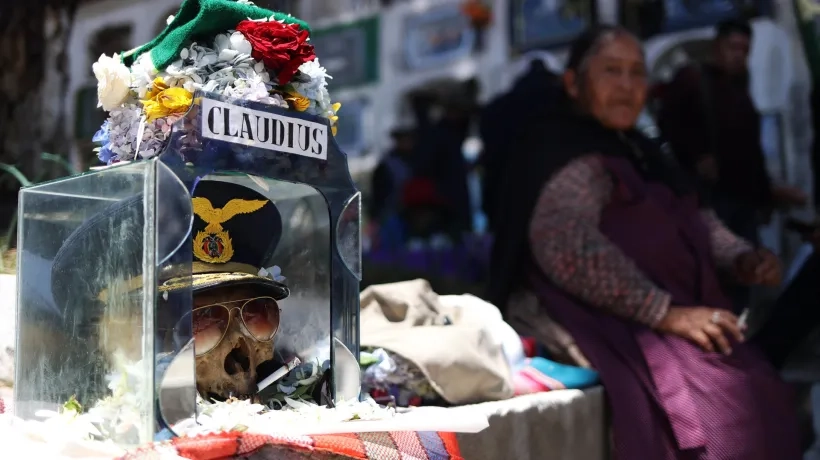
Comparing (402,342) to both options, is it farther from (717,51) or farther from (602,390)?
(717,51)

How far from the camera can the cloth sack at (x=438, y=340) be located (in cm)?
265

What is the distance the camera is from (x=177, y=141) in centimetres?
173

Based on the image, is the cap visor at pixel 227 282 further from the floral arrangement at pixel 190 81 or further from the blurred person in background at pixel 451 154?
the blurred person in background at pixel 451 154

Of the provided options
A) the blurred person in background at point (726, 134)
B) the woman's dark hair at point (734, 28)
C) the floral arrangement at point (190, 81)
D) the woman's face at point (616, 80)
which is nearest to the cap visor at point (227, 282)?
the floral arrangement at point (190, 81)

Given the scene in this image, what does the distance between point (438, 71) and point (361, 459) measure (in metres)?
6.26

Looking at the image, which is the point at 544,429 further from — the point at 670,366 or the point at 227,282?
the point at 227,282

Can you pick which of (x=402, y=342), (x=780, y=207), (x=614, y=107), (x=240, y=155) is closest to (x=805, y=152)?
(x=780, y=207)

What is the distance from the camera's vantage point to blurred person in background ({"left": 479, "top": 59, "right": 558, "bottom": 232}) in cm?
523

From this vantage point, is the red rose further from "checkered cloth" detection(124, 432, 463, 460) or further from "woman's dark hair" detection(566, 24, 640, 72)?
"woman's dark hair" detection(566, 24, 640, 72)

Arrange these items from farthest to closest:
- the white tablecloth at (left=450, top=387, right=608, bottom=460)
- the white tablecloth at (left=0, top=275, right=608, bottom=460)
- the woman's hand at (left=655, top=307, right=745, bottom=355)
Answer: the woman's hand at (left=655, top=307, right=745, bottom=355), the white tablecloth at (left=450, top=387, right=608, bottom=460), the white tablecloth at (left=0, top=275, right=608, bottom=460)

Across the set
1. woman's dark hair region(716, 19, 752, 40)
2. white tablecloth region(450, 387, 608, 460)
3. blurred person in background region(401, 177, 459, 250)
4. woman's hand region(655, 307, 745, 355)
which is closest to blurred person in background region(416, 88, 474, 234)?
blurred person in background region(401, 177, 459, 250)

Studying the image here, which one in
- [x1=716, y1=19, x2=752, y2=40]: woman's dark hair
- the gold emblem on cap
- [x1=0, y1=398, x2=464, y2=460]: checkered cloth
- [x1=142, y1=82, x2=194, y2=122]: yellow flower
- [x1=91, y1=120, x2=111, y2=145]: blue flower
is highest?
[x1=716, y1=19, x2=752, y2=40]: woman's dark hair

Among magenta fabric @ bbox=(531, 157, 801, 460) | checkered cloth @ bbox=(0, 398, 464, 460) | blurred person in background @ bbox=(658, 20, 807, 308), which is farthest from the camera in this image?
blurred person in background @ bbox=(658, 20, 807, 308)

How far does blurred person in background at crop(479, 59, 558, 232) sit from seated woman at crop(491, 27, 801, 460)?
57.9 inches
